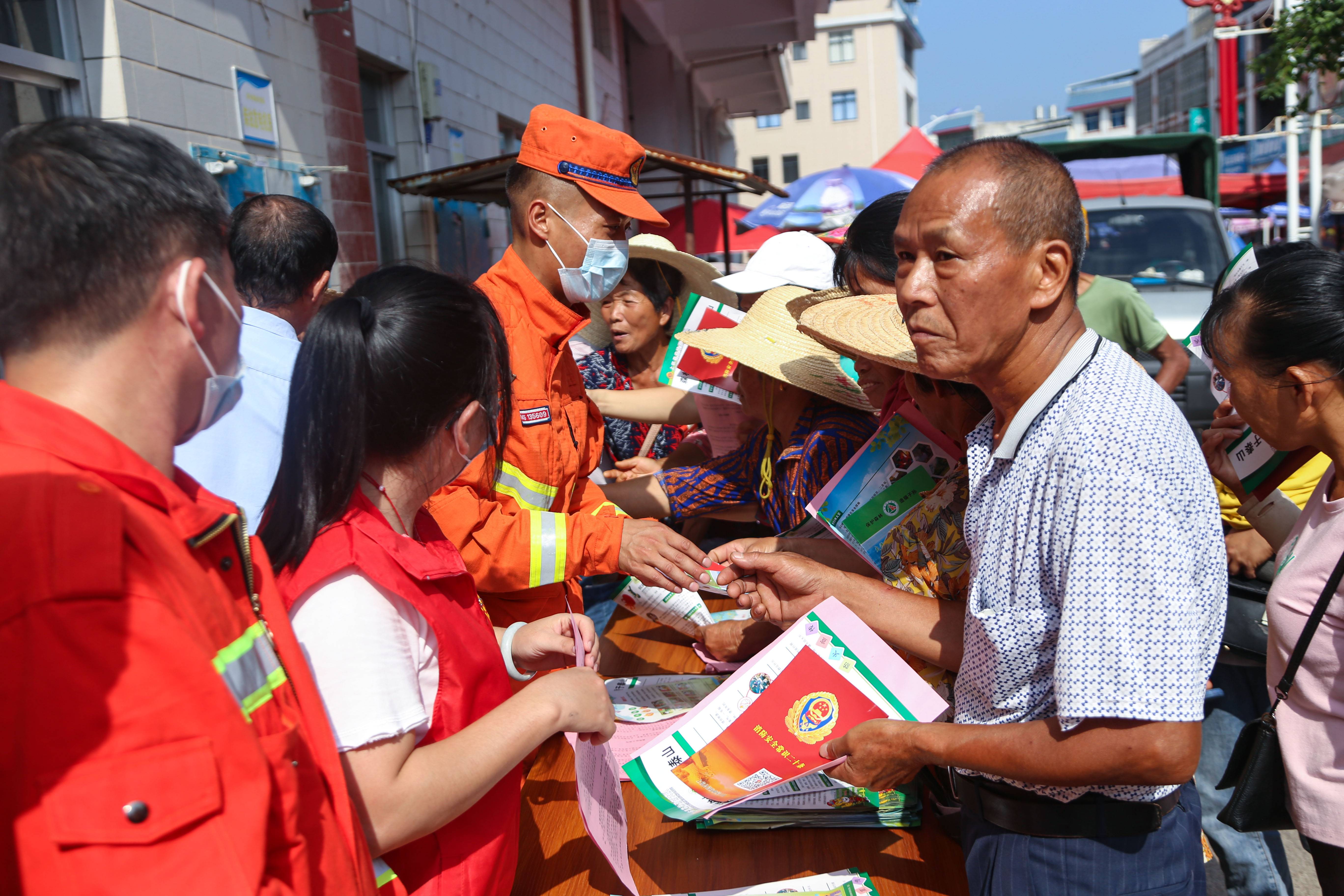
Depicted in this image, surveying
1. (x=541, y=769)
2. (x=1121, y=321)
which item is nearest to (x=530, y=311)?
(x=541, y=769)

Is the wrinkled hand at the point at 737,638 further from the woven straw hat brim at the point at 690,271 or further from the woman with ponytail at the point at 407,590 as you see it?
the woven straw hat brim at the point at 690,271

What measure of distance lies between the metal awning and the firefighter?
217 centimetres

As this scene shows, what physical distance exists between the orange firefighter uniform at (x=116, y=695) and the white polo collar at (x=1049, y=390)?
1.02m

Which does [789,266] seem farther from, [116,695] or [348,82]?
[348,82]

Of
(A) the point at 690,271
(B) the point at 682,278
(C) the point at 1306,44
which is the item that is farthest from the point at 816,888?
(C) the point at 1306,44

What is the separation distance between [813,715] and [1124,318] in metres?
4.27

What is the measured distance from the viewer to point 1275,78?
11.6 meters

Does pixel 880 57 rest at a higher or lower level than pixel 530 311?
higher

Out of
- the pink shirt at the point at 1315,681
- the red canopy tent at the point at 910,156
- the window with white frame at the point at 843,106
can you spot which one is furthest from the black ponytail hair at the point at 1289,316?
the window with white frame at the point at 843,106

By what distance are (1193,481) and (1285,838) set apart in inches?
118

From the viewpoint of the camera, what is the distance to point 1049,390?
50.3 inches

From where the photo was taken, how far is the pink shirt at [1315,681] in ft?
5.13

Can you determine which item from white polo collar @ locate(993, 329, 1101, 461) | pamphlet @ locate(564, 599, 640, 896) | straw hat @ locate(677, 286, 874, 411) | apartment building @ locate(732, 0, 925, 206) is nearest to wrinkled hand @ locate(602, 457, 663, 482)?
straw hat @ locate(677, 286, 874, 411)

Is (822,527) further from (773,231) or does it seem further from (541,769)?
(773,231)
